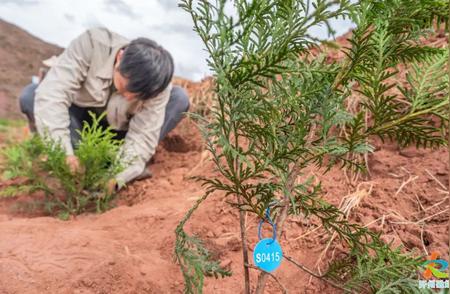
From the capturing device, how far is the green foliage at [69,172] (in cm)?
289

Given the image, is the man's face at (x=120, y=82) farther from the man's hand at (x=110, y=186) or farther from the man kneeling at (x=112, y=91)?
the man's hand at (x=110, y=186)

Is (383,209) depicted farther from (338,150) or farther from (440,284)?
(338,150)

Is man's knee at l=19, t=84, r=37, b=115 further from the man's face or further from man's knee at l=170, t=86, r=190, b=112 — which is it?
man's knee at l=170, t=86, r=190, b=112

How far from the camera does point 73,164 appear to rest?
10.3ft

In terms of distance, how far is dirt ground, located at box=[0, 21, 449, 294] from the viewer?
181cm

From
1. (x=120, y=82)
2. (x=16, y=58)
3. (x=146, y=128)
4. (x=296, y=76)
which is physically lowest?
(x=16, y=58)

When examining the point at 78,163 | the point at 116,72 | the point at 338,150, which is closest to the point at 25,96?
the point at 116,72

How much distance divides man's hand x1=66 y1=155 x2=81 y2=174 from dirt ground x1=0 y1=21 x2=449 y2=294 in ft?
1.39

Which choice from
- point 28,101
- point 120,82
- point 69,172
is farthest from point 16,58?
point 69,172

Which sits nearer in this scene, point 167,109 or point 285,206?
point 285,206

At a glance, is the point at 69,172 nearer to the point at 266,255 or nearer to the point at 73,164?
the point at 73,164

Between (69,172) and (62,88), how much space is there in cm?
108

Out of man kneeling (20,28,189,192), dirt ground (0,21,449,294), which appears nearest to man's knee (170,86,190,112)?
man kneeling (20,28,189,192)

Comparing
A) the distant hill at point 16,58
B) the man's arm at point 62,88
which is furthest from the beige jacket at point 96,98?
the distant hill at point 16,58
